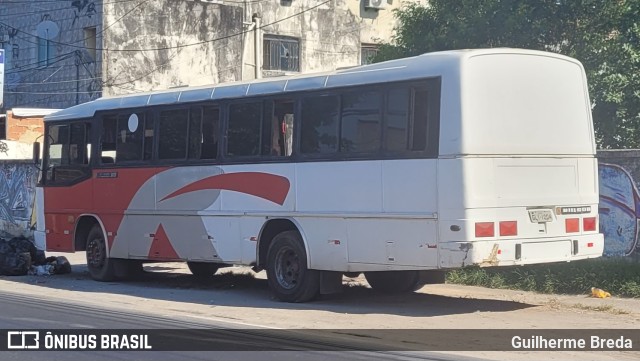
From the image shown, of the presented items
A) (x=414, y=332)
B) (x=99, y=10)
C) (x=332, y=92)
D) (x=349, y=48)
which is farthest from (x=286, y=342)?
(x=349, y=48)

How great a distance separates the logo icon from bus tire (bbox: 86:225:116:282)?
6.29 metres

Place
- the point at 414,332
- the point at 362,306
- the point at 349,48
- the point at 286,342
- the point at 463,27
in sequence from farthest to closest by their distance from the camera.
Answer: the point at 349,48, the point at 463,27, the point at 362,306, the point at 414,332, the point at 286,342

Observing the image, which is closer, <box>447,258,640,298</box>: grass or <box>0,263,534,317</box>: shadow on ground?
<box>0,263,534,317</box>: shadow on ground

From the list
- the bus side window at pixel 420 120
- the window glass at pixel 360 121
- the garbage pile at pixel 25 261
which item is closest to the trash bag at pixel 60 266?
the garbage pile at pixel 25 261

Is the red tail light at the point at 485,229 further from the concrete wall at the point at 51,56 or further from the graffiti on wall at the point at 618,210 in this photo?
the concrete wall at the point at 51,56

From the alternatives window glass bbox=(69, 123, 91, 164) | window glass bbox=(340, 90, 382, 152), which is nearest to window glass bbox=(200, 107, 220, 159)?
window glass bbox=(340, 90, 382, 152)

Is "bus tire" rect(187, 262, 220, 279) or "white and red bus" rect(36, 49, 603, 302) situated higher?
"white and red bus" rect(36, 49, 603, 302)

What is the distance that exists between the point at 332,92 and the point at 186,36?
80.8 feet

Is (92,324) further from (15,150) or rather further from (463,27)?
(15,150)

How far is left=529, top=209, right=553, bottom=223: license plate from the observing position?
1238cm

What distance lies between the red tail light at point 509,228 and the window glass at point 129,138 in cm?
716

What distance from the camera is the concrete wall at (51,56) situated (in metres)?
34.7

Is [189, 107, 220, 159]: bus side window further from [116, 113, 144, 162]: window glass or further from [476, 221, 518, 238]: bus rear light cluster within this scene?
[476, 221, 518, 238]: bus rear light cluster

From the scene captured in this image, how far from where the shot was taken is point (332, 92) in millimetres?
13555
